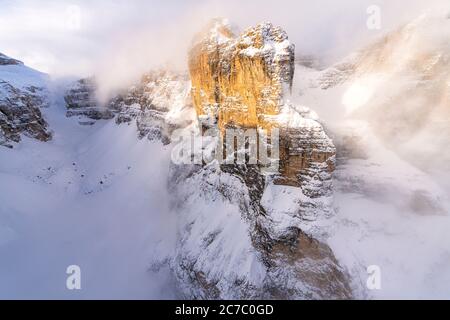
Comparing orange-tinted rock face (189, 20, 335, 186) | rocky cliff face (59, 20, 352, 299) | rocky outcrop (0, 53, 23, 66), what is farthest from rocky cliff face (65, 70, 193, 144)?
rocky outcrop (0, 53, 23, 66)

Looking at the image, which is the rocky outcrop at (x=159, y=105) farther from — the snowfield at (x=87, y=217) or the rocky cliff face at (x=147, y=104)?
the snowfield at (x=87, y=217)

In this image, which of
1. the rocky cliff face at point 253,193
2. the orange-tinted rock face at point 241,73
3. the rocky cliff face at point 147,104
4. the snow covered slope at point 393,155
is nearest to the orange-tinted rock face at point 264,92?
the orange-tinted rock face at point 241,73

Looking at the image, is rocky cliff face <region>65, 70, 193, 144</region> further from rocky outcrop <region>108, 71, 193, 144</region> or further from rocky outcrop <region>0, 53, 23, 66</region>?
rocky outcrop <region>0, 53, 23, 66</region>

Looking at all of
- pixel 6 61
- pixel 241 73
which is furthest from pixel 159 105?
pixel 6 61

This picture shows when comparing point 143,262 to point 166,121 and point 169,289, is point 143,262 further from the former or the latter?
point 166,121

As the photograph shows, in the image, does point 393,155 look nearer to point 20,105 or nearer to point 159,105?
point 159,105

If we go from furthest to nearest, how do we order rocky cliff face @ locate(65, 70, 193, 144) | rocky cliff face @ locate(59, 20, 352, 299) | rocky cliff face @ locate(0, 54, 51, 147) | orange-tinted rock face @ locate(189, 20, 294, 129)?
rocky cliff face @ locate(0, 54, 51, 147)
rocky cliff face @ locate(65, 70, 193, 144)
orange-tinted rock face @ locate(189, 20, 294, 129)
rocky cliff face @ locate(59, 20, 352, 299)

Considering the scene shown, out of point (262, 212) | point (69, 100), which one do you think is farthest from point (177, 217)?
point (69, 100)
